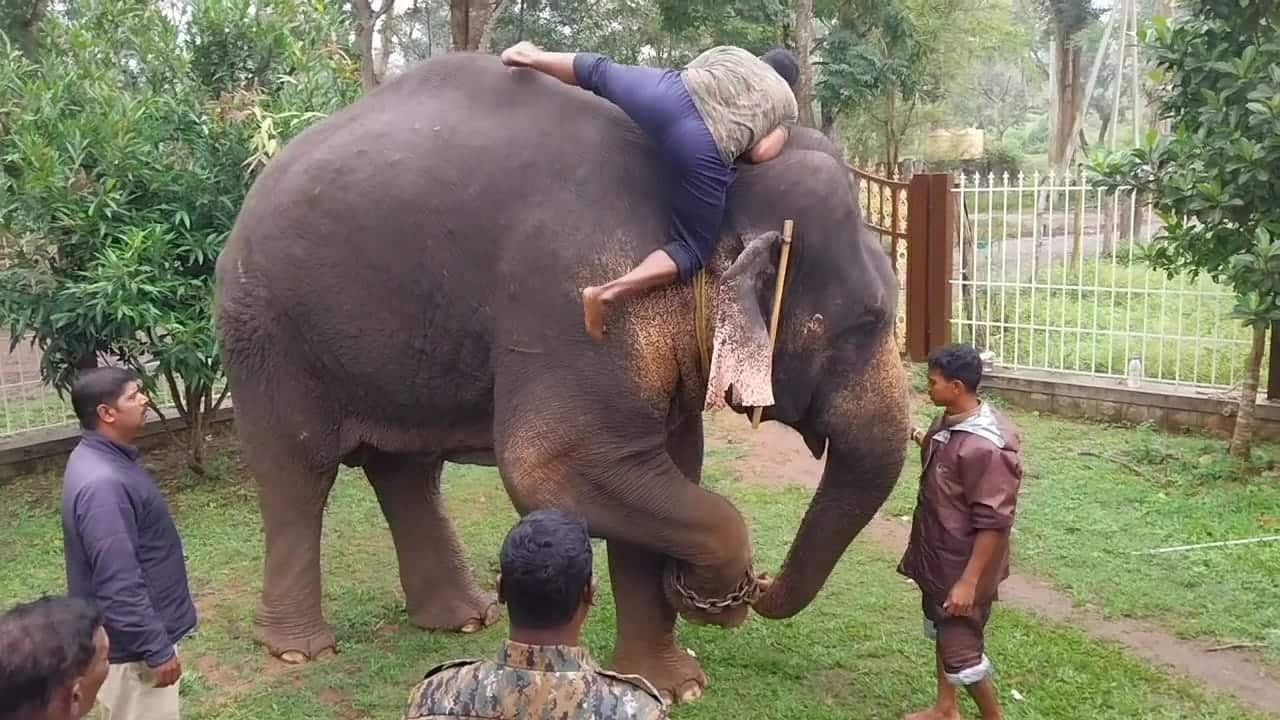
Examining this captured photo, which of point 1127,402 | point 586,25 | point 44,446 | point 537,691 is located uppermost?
point 586,25

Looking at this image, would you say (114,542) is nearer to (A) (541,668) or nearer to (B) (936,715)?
(A) (541,668)

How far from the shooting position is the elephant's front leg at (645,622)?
409cm

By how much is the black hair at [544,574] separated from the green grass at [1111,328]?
7033 millimetres

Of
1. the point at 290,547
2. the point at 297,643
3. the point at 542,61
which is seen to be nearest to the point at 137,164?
the point at 290,547

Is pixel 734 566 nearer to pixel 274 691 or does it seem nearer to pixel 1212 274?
pixel 274 691

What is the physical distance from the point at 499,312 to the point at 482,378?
29 centimetres

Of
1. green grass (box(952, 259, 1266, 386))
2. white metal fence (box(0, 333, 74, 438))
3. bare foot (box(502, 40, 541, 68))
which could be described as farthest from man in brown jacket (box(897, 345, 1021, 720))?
white metal fence (box(0, 333, 74, 438))

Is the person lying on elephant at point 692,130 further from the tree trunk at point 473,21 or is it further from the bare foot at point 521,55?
the tree trunk at point 473,21

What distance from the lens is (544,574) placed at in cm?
202

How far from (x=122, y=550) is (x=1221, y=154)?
18.8 ft

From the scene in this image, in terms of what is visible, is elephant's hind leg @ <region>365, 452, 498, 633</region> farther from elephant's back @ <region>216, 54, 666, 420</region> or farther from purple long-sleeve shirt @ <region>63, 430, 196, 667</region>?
purple long-sleeve shirt @ <region>63, 430, 196, 667</region>

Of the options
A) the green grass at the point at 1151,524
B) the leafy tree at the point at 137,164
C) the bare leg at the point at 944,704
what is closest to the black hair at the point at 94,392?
the bare leg at the point at 944,704

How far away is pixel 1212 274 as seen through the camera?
670 centimetres

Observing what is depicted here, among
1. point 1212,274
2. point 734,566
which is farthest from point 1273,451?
point 734,566
